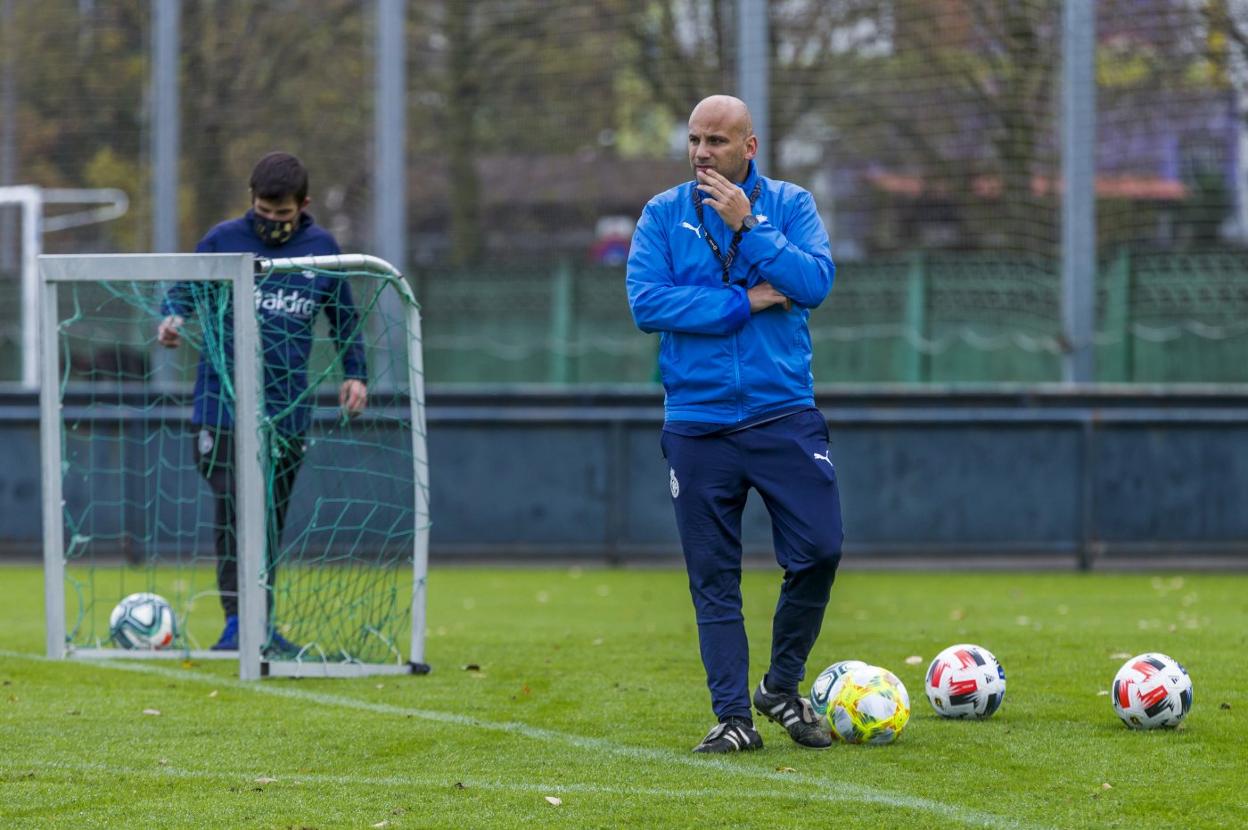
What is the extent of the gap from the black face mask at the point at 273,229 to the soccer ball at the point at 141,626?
177 centimetres

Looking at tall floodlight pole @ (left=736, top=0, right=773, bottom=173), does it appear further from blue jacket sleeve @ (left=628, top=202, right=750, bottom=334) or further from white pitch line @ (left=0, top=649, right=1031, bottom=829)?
blue jacket sleeve @ (left=628, top=202, right=750, bottom=334)

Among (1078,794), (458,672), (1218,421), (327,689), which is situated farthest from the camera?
(1218,421)

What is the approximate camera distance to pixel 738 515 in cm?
605

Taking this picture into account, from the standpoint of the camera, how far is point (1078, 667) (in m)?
7.87

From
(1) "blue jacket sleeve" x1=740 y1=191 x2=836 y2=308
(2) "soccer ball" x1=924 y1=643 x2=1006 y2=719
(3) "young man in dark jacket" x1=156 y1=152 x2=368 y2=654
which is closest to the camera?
(1) "blue jacket sleeve" x1=740 y1=191 x2=836 y2=308

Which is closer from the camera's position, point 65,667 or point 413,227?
point 65,667

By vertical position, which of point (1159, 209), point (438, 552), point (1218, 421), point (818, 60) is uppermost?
point (818, 60)

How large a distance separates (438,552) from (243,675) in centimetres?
618

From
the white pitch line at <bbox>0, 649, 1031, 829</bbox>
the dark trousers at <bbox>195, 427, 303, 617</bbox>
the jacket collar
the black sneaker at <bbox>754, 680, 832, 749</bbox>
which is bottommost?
the white pitch line at <bbox>0, 649, 1031, 829</bbox>

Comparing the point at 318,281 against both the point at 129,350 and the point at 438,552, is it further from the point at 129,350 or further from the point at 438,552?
the point at 129,350

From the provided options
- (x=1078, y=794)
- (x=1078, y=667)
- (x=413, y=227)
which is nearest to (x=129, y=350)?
(x=413, y=227)

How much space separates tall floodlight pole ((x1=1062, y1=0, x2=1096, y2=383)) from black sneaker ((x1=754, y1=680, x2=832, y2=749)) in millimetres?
9208

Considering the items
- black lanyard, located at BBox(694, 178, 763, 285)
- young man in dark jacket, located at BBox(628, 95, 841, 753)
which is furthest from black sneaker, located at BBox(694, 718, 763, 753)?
black lanyard, located at BBox(694, 178, 763, 285)

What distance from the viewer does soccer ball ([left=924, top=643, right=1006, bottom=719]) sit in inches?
254
